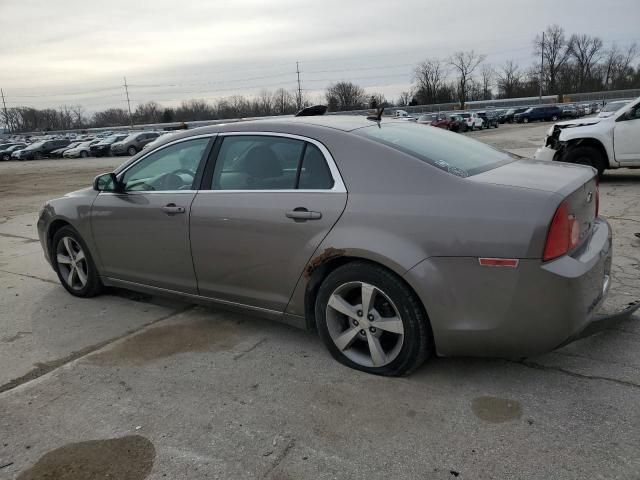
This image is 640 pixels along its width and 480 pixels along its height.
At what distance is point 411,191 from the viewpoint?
299cm

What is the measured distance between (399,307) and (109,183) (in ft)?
9.27

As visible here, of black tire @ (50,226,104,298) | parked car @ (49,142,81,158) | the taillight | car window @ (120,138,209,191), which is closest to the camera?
the taillight

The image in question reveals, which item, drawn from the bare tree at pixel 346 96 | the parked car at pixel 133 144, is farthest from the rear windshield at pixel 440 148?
the bare tree at pixel 346 96

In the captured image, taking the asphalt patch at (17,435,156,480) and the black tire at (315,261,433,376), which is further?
the black tire at (315,261,433,376)

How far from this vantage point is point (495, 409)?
9.35 feet

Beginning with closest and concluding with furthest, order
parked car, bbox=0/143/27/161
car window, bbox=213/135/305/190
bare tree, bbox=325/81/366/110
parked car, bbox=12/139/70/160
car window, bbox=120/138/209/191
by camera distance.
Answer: car window, bbox=213/135/305/190 < car window, bbox=120/138/209/191 < parked car, bbox=12/139/70/160 < parked car, bbox=0/143/27/161 < bare tree, bbox=325/81/366/110

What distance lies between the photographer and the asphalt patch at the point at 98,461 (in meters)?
2.50

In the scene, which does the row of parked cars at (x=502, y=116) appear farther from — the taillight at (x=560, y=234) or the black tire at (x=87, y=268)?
the taillight at (x=560, y=234)

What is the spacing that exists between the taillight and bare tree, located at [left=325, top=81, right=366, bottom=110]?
92735 mm

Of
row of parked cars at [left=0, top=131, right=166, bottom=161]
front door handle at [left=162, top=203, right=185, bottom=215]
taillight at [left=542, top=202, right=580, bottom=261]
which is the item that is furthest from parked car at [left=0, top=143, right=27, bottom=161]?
taillight at [left=542, top=202, right=580, bottom=261]

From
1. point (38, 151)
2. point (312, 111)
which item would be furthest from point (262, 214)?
point (38, 151)

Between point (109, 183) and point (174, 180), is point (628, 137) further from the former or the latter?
point (109, 183)

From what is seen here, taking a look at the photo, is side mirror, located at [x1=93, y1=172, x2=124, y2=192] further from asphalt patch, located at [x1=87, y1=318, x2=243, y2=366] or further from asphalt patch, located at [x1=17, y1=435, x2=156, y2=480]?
asphalt patch, located at [x1=17, y1=435, x2=156, y2=480]

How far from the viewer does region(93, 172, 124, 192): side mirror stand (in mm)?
4461
